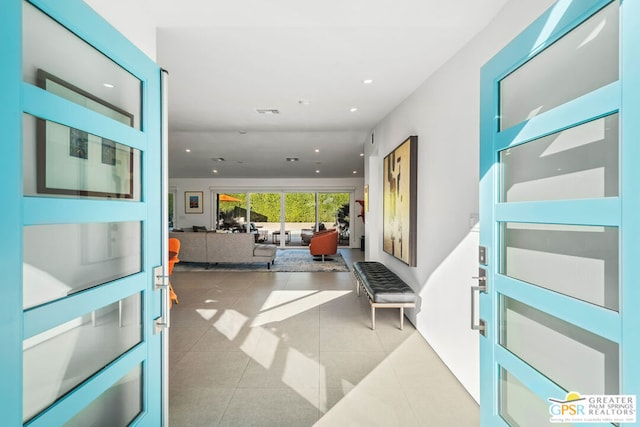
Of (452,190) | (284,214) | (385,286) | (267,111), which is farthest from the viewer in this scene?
(284,214)

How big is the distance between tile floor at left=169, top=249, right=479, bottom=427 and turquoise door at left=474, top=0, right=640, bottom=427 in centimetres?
85

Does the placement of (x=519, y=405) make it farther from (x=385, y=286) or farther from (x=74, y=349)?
(x=385, y=286)

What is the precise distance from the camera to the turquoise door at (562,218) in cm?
89

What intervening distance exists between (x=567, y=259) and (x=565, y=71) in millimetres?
768

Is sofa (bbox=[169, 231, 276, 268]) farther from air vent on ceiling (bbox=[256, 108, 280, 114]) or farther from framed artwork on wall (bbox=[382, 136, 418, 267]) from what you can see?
air vent on ceiling (bbox=[256, 108, 280, 114])

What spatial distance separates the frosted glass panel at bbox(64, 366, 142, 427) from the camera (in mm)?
1305

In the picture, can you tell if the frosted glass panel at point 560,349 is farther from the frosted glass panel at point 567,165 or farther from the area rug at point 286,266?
the area rug at point 286,266

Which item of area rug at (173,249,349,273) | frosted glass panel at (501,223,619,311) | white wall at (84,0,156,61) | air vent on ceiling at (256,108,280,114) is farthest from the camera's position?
area rug at (173,249,349,273)

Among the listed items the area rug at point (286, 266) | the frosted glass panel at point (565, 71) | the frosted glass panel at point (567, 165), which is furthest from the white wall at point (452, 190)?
the area rug at point (286, 266)

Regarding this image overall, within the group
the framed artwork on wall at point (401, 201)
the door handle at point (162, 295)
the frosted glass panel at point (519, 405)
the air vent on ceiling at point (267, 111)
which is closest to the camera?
the frosted glass panel at point (519, 405)

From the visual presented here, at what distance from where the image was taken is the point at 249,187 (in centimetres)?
1167

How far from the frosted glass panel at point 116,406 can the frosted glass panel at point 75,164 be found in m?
0.90

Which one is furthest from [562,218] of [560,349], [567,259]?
[560,349]

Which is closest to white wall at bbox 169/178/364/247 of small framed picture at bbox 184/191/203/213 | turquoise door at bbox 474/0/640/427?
small framed picture at bbox 184/191/203/213
